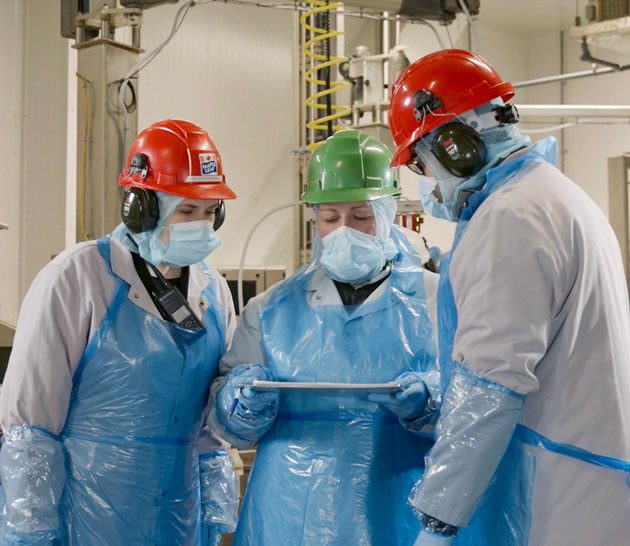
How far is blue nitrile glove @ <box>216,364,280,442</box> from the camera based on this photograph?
5.25 feet

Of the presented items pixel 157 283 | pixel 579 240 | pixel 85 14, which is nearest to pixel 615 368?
pixel 579 240

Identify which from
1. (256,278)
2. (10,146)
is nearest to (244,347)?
(256,278)

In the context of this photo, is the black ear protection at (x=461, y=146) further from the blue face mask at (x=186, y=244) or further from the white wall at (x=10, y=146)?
the white wall at (x=10, y=146)

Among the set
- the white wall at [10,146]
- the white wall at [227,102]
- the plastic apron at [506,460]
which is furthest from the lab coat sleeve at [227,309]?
the white wall at [10,146]

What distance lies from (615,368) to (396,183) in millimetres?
785

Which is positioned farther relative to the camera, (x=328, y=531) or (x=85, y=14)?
(x=85, y=14)

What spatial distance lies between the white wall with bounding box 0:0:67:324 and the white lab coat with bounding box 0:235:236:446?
2.44 metres

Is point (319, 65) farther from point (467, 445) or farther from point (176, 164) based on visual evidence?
point (467, 445)

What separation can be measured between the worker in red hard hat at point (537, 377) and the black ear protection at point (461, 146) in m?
0.08

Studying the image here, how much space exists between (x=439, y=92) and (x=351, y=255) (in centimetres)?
44

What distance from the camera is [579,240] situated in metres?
1.23

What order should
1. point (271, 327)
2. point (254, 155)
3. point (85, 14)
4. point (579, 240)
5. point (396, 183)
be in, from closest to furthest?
1. point (579, 240)
2. point (271, 327)
3. point (396, 183)
4. point (85, 14)
5. point (254, 155)

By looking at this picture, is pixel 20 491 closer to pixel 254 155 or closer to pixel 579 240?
pixel 579 240

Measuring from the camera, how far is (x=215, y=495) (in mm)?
1991
